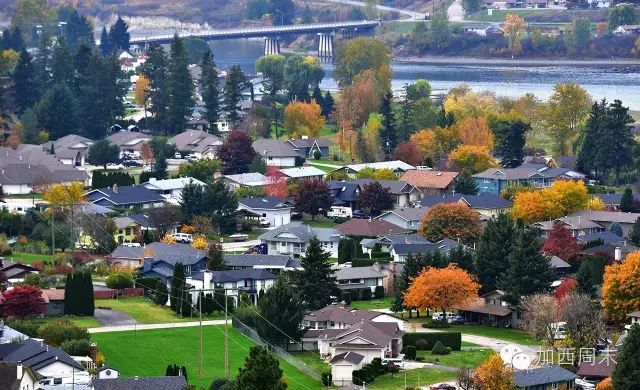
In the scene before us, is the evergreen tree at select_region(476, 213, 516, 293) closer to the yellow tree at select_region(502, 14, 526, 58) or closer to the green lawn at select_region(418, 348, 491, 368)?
the green lawn at select_region(418, 348, 491, 368)

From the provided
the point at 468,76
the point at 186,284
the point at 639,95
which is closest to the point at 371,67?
the point at 639,95

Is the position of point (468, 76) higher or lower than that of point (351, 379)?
lower

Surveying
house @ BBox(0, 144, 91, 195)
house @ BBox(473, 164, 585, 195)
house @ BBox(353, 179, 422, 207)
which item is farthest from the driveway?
house @ BBox(473, 164, 585, 195)

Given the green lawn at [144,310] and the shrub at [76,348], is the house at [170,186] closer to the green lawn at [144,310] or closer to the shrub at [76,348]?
the green lawn at [144,310]

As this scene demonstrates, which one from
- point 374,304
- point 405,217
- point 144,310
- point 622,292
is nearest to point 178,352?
point 144,310

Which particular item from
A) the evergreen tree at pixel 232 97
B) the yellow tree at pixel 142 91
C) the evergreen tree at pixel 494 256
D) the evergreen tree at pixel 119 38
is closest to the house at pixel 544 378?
the evergreen tree at pixel 494 256

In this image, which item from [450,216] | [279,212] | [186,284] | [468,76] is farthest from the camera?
[468,76]

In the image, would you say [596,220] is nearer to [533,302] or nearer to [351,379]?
[533,302]
